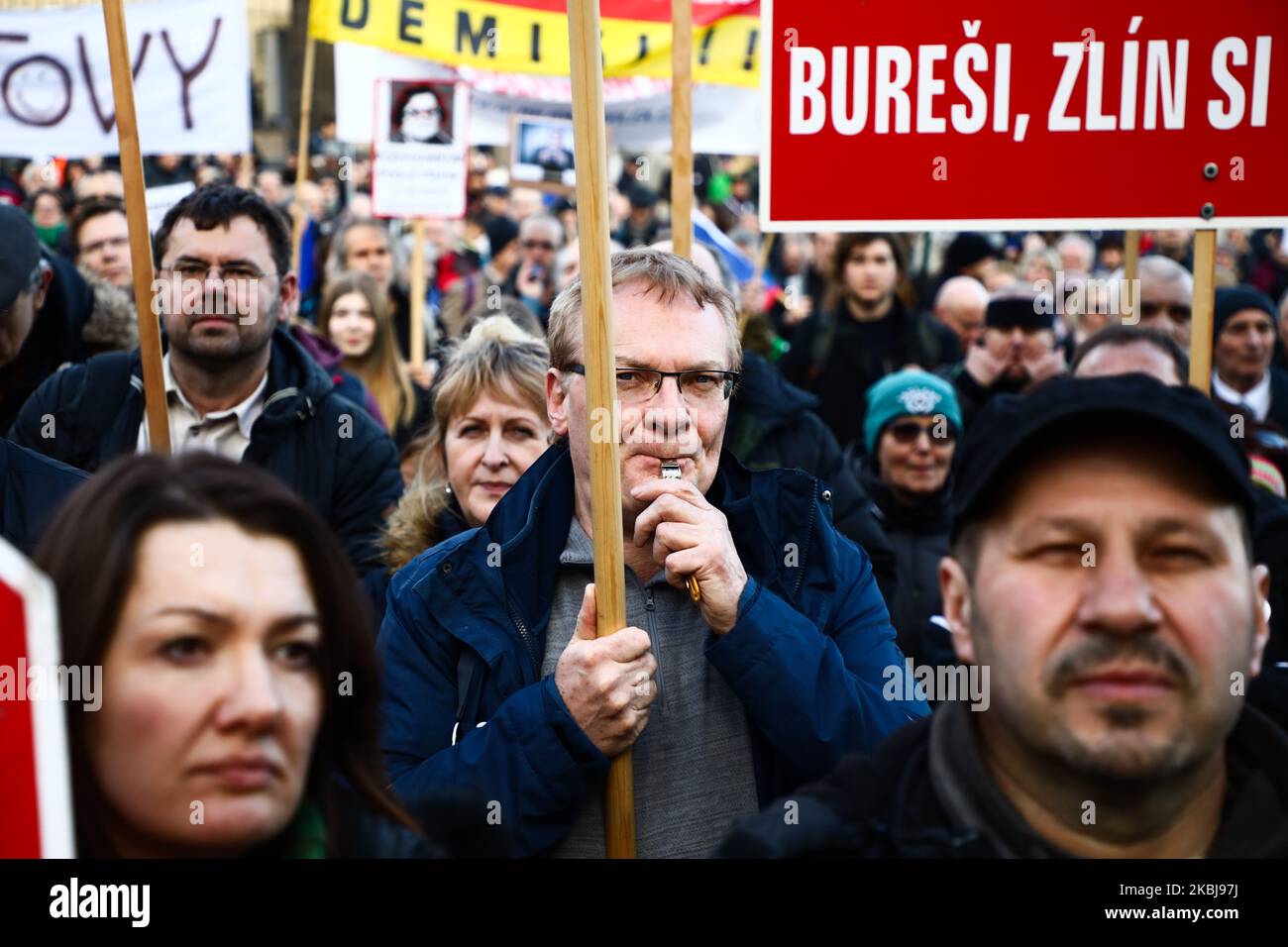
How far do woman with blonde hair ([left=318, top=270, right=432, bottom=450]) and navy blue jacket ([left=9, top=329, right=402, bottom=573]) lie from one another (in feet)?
6.39

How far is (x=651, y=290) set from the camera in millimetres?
2775

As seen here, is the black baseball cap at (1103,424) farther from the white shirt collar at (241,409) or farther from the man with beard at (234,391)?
the white shirt collar at (241,409)

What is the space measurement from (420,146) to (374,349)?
171 cm

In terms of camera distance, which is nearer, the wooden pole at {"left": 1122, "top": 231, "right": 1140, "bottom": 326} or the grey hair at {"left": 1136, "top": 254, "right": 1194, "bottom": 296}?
the wooden pole at {"left": 1122, "top": 231, "right": 1140, "bottom": 326}

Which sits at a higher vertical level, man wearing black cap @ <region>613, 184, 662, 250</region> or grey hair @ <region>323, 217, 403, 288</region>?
man wearing black cap @ <region>613, 184, 662, 250</region>

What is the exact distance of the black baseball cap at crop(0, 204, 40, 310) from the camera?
14.1ft

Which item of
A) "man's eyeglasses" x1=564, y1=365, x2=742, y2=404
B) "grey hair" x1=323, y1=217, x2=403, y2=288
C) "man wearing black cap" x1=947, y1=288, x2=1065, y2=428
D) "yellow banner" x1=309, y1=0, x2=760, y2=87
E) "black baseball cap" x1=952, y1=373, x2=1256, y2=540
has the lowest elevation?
"black baseball cap" x1=952, y1=373, x2=1256, y2=540

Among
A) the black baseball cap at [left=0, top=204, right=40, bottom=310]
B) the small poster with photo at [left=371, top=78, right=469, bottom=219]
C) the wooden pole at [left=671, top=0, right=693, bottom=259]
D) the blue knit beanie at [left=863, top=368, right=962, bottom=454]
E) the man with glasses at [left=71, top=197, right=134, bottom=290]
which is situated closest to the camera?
the wooden pole at [left=671, top=0, right=693, bottom=259]

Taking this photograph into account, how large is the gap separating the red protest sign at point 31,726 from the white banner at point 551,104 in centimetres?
627

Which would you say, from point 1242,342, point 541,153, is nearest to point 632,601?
point 1242,342

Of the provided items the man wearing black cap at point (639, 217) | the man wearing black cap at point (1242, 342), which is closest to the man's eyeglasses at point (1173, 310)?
the man wearing black cap at point (1242, 342)

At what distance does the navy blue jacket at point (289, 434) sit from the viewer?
14.5ft

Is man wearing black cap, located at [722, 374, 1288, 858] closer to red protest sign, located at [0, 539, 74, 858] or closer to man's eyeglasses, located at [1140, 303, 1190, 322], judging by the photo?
red protest sign, located at [0, 539, 74, 858]

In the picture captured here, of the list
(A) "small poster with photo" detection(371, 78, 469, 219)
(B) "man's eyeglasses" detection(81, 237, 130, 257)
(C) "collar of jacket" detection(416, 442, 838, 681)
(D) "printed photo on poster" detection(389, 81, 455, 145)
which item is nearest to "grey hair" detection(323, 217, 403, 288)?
(A) "small poster with photo" detection(371, 78, 469, 219)
